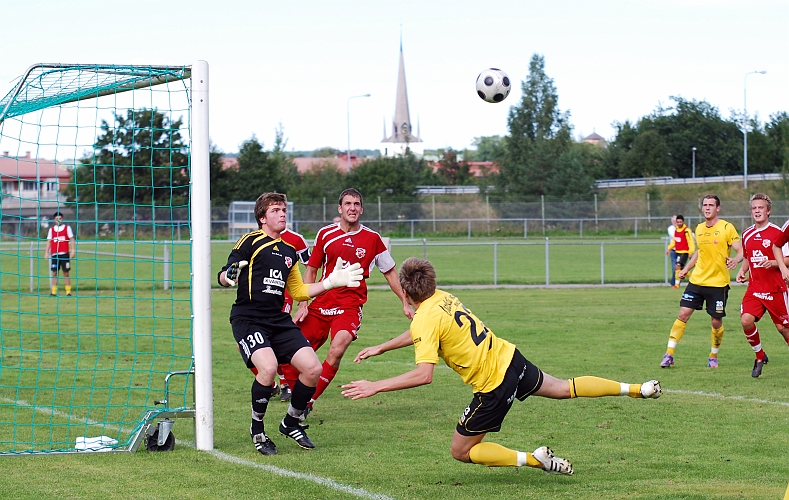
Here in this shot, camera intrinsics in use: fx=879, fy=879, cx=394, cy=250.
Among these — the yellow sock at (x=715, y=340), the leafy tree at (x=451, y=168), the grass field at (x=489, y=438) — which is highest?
the leafy tree at (x=451, y=168)

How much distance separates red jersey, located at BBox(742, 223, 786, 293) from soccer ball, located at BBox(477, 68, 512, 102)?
11.8 ft

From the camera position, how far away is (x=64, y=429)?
25.5ft

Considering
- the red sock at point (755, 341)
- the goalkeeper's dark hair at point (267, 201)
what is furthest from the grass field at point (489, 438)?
the goalkeeper's dark hair at point (267, 201)

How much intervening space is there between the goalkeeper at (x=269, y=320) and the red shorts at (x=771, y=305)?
5.87 m

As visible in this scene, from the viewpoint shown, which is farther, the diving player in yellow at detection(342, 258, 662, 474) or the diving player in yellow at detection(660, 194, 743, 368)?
the diving player in yellow at detection(660, 194, 743, 368)

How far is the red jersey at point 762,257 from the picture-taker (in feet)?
33.4

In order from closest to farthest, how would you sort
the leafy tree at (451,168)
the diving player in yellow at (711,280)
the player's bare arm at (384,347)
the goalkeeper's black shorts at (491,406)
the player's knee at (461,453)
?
the goalkeeper's black shorts at (491,406), the player's knee at (461,453), the player's bare arm at (384,347), the diving player in yellow at (711,280), the leafy tree at (451,168)

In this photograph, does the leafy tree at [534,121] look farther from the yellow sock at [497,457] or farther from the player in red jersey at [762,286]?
the yellow sock at [497,457]

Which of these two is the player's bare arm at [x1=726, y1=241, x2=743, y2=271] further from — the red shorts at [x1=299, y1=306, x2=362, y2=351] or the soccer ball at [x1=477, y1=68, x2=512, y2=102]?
the red shorts at [x1=299, y1=306, x2=362, y2=351]

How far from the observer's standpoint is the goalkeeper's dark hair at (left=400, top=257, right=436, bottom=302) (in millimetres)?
5539

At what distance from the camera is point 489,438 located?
7258mm

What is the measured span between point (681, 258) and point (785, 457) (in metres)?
17.3

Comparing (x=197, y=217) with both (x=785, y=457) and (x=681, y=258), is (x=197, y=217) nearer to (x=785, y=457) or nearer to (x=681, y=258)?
(x=785, y=457)

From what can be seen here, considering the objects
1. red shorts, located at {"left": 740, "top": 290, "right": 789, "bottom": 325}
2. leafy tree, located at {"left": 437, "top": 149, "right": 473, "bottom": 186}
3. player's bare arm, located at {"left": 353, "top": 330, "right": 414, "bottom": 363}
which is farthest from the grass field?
leafy tree, located at {"left": 437, "top": 149, "right": 473, "bottom": 186}
